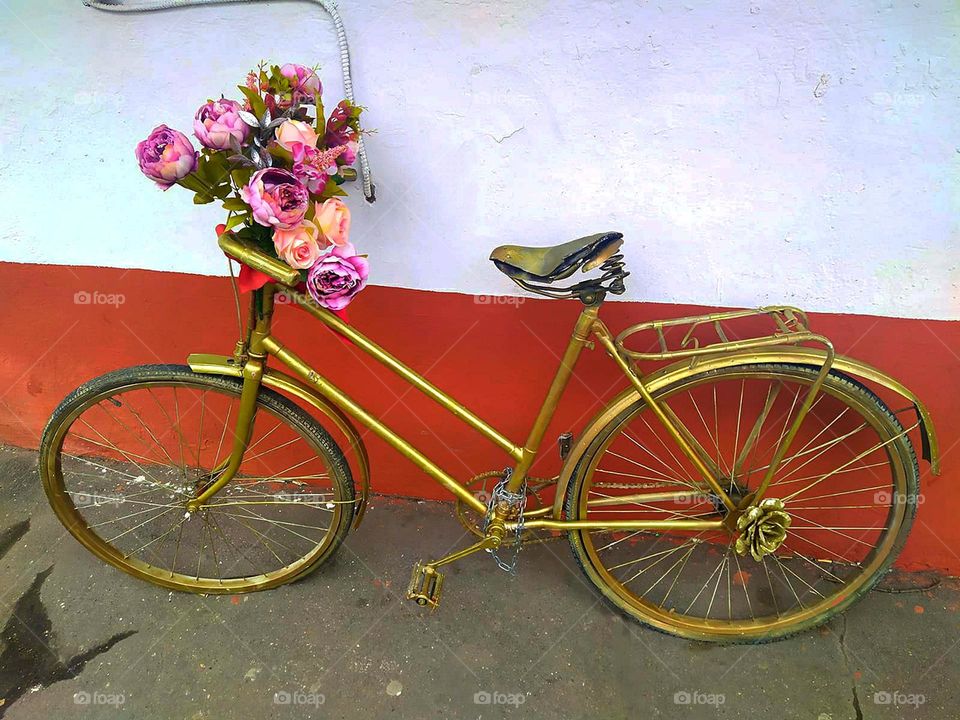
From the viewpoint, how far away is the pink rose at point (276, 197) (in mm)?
1402

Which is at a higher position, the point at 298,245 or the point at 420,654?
the point at 298,245

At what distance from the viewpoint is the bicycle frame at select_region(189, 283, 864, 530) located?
167cm

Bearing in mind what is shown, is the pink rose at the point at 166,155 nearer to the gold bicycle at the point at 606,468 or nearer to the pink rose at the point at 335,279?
the gold bicycle at the point at 606,468

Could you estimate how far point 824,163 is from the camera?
176cm

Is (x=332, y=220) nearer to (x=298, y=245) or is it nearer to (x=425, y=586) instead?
(x=298, y=245)

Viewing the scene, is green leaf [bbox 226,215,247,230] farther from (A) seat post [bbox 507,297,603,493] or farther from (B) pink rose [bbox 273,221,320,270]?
(A) seat post [bbox 507,297,603,493]

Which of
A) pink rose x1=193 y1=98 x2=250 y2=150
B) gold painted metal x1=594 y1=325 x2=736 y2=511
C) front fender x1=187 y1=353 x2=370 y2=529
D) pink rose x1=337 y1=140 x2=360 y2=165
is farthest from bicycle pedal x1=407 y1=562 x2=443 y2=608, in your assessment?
pink rose x1=193 y1=98 x2=250 y2=150

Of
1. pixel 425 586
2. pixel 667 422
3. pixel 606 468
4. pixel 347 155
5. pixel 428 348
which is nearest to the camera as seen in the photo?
pixel 347 155

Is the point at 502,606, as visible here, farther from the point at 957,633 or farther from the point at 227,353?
the point at 957,633

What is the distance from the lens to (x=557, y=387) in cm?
177

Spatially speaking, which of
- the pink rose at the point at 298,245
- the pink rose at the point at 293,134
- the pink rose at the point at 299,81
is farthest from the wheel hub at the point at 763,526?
the pink rose at the point at 299,81

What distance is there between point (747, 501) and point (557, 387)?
0.74 metres

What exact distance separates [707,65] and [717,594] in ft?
6.36

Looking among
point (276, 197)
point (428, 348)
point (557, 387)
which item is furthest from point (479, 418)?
point (276, 197)
